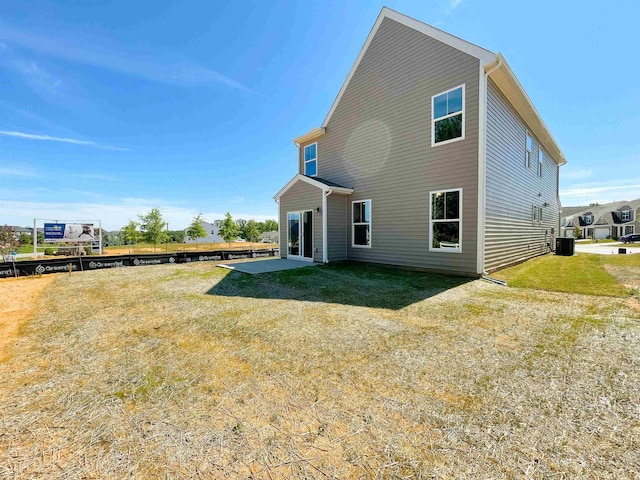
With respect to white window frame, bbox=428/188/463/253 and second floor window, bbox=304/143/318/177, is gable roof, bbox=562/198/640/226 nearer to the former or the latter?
white window frame, bbox=428/188/463/253

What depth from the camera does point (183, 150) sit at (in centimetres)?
2444

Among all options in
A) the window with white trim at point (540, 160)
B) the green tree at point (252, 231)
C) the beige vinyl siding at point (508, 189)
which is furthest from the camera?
the green tree at point (252, 231)

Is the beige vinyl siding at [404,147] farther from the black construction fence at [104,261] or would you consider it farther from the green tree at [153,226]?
the green tree at [153,226]

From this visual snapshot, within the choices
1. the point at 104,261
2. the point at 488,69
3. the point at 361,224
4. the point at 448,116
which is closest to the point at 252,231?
the point at 104,261

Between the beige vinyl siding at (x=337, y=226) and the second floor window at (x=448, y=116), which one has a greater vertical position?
the second floor window at (x=448, y=116)

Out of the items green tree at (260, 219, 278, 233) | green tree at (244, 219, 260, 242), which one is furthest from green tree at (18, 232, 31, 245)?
green tree at (260, 219, 278, 233)

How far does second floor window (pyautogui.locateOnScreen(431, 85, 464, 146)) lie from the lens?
764 centimetres

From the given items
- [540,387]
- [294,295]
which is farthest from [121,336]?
[540,387]

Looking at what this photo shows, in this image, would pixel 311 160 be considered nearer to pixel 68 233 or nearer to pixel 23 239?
pixel 68 233

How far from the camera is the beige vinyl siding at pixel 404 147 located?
7.52 metres

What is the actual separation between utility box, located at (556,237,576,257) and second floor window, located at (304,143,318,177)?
1342 centimetres

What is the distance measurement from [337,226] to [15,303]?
30.0 feet

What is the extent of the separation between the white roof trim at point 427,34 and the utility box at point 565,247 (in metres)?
11.5

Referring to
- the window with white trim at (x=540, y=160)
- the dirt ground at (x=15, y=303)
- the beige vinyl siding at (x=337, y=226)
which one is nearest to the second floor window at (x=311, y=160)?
the beige vinyl siding at (x=337, y=226)
